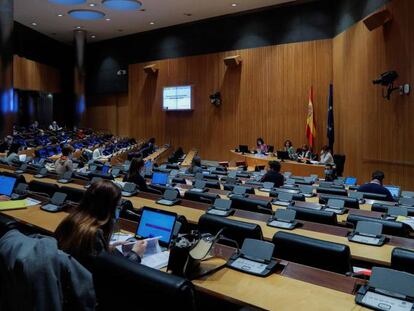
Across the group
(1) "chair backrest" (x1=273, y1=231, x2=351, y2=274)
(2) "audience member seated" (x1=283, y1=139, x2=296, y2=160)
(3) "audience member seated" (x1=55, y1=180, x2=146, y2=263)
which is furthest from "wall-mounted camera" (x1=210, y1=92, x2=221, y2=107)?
(3) "audience member seated" (x1=55, y1=180, x2=146, y2=263)

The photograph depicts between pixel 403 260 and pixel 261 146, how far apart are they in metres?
11.5

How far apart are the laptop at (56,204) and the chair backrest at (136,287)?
2251 mm

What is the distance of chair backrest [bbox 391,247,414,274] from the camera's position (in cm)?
224

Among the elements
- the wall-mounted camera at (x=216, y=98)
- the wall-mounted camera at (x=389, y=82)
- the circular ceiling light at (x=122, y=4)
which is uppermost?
the circular ceiling light at (x=122, y=4)

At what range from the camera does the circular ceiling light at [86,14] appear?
16.0 metres

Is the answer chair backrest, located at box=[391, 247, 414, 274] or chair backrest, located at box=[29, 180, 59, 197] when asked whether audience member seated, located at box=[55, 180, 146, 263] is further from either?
chair backrest, located at box=[29, 180, 59, 197]

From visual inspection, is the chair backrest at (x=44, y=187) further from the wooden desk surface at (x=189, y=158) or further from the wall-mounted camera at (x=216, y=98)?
the wall-mounted camera at (x=216, y=98)

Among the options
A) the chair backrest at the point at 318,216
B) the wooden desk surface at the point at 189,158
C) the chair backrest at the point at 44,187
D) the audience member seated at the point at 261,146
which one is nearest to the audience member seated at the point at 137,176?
the chair backrest at the point at 44,187

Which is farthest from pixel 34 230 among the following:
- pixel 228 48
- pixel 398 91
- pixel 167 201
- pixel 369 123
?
pixel 228 48

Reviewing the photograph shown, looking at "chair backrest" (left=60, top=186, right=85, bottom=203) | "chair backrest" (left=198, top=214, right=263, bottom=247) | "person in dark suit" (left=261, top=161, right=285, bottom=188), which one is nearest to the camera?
"chair backrest" (left=198, top=214, right=263, bottom=247)

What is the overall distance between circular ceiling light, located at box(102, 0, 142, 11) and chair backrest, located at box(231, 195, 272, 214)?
1205 centimetres

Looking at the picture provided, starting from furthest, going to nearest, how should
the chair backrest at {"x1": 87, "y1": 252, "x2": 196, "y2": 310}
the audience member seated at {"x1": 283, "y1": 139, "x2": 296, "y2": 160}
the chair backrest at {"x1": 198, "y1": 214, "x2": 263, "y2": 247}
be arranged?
the audience member seated at {"x1": 283, "y1": 139, "x2": 296, "y2": 160} < the chair backrest at {"x1": 198, "y1": 214, "x2": 263, "y2": 247} < the chair backrest at {"x1": 87, "y1": 252, "x2": 196, "y2": 310}

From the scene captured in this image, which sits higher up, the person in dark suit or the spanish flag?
the spanish flag

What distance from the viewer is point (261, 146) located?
13.7 metres
